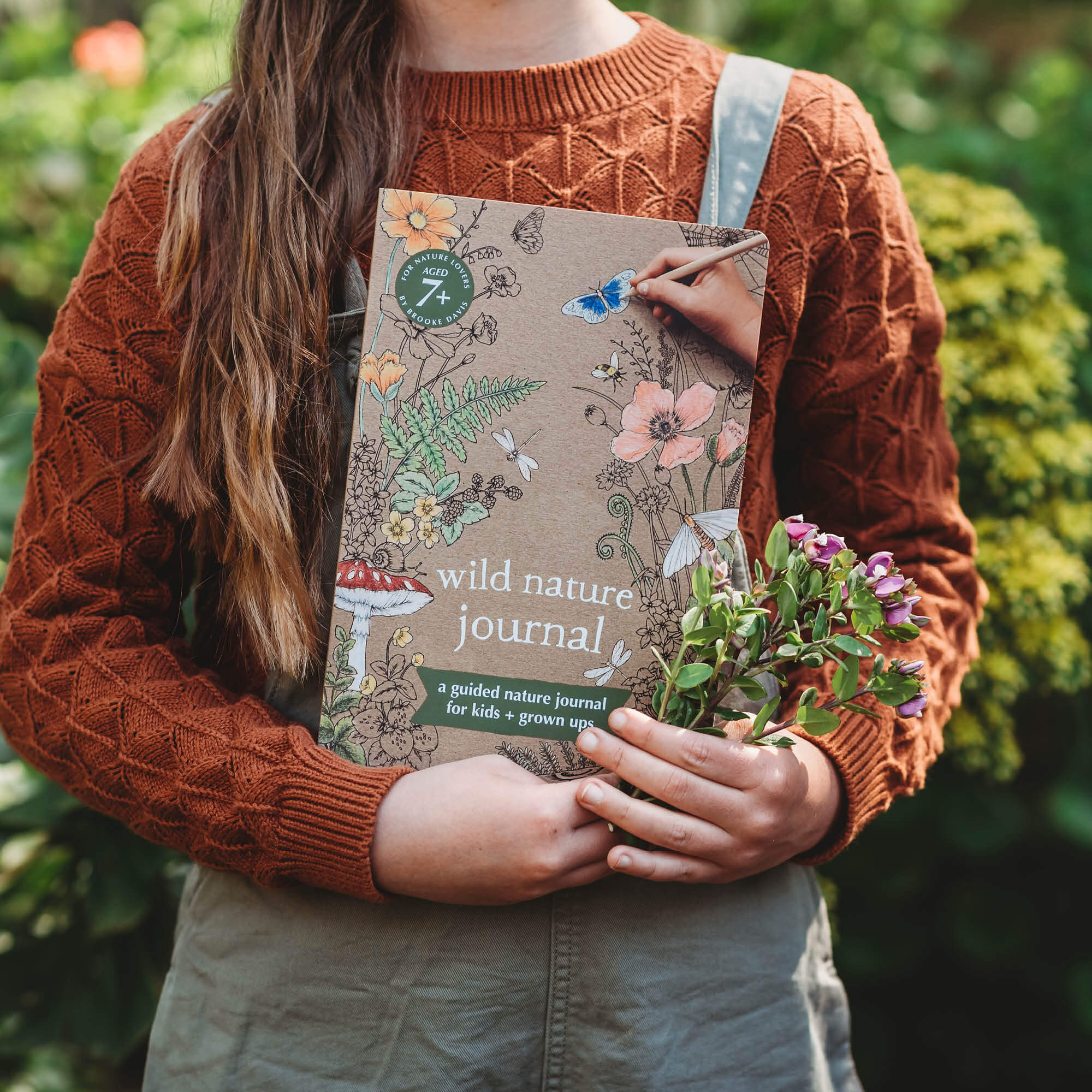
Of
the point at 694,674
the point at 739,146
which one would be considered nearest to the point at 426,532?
the point at 694,674

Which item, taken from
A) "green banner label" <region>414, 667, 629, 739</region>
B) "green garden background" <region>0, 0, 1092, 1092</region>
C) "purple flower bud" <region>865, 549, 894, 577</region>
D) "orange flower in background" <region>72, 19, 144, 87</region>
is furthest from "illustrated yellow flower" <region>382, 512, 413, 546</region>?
"orange flower in background" <region>72, 19, 144, 87</region>

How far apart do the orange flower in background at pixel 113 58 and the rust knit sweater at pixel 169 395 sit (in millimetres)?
1902

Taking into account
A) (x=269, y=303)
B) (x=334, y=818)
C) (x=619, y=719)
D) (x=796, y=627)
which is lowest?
(x=334, y=818)

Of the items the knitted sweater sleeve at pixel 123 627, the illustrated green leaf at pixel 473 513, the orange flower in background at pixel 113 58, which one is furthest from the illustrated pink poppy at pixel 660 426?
the orange flower in background at pixel 113 58

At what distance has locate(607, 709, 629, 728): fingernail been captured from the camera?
0.75 meters

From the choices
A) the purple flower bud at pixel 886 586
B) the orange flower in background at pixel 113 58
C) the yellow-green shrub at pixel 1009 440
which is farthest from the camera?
the orange flower in background at pixel 113 58

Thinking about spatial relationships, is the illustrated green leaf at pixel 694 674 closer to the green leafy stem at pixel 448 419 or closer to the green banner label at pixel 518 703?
the green banner label at pixel 518 703

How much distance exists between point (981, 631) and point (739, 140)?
844 mm

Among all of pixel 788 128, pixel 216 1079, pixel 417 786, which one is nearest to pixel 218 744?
pixel 417 786

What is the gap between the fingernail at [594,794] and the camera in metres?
0.74

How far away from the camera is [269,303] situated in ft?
2.75

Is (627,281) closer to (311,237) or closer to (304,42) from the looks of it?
(311,237)

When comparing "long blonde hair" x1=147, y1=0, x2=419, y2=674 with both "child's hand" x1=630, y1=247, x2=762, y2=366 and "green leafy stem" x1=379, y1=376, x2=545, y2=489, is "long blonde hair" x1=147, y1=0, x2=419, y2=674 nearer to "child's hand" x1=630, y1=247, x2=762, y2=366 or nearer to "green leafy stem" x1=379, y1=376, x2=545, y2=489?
"green leafy stem" x1=379, y1=376, x2=545, y2=489

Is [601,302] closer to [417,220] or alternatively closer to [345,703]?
[417,220]
